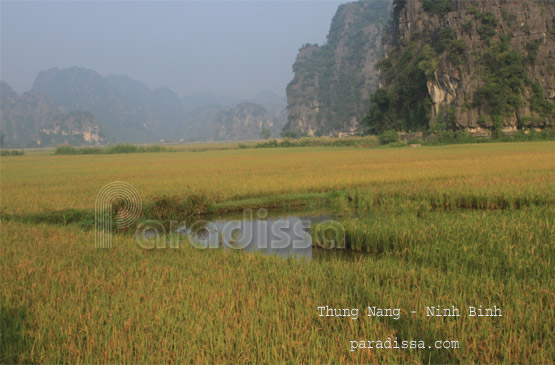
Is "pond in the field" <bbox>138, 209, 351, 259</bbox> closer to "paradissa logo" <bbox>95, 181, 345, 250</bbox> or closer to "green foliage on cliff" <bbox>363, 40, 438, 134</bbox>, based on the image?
"paradissa logo" <bbox>95, 181, 345, 250</bbox>

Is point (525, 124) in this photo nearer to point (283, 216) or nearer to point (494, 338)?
point (283, 216)

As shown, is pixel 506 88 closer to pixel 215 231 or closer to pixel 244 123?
pixel 215 231

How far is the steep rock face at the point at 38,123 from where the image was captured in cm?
11638

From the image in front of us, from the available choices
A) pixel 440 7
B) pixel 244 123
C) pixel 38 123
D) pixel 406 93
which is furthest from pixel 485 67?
pixel 38 123

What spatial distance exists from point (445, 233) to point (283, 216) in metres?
4.40

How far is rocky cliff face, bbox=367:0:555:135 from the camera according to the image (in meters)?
37.3

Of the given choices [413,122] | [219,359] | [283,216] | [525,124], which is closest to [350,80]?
[413,122]

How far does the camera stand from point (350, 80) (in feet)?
343

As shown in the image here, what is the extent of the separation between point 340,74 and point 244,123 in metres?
55.7

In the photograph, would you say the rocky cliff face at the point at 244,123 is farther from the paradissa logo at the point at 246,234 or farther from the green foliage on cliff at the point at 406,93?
the paradissa logo at the point at 246,234

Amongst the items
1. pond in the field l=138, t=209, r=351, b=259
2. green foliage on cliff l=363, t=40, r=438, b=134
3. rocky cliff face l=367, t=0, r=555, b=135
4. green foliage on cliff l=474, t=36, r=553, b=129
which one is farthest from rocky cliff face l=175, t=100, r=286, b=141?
pond in the field l=138, t=209, r=351, b=259

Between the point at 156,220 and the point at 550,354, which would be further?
the point at 156,220

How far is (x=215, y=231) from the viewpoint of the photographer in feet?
26.1

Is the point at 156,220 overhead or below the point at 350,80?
below
